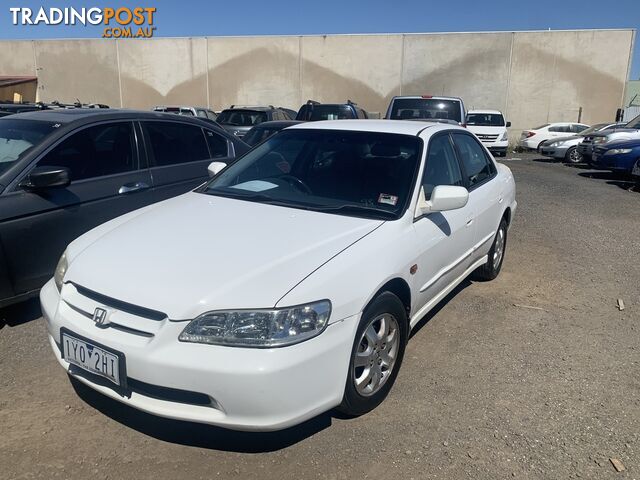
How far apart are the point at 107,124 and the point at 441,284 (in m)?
3.15

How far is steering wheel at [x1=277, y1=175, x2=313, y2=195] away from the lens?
141 inches

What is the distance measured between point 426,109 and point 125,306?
1015 cm

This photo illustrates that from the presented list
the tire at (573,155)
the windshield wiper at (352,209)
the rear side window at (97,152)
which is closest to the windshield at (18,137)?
the rear side window at (97,152)

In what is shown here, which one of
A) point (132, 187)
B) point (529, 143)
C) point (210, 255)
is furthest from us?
point (529, 143)

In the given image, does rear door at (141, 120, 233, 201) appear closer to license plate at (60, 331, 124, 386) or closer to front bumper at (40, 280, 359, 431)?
license plate at (60, 331, 124, 386)

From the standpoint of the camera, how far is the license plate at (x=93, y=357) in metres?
2.40

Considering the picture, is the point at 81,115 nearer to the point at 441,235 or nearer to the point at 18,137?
the point at 18,137

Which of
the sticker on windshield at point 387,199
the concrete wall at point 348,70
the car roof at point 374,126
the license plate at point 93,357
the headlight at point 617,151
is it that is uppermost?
the concrete wall at point 348,70

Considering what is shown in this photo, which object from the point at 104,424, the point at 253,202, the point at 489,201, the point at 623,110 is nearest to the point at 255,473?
the point at 104,424

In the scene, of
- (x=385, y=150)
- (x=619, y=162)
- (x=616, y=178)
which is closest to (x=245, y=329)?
(x=385, y=150)

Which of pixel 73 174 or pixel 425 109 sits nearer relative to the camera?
pixel 73 174

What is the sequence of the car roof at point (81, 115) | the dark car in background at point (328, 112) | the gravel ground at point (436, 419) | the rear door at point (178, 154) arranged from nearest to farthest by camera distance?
1. the gravel ground at point (436, 419)
2. the car roof at point (81, 115)
3. the rear door at point (178, 154)
4. the dark car in background at point (328, 112)

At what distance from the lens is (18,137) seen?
14.2 ft

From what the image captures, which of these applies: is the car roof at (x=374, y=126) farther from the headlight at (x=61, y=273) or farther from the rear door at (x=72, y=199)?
the headlight at (x=61, y=273)
